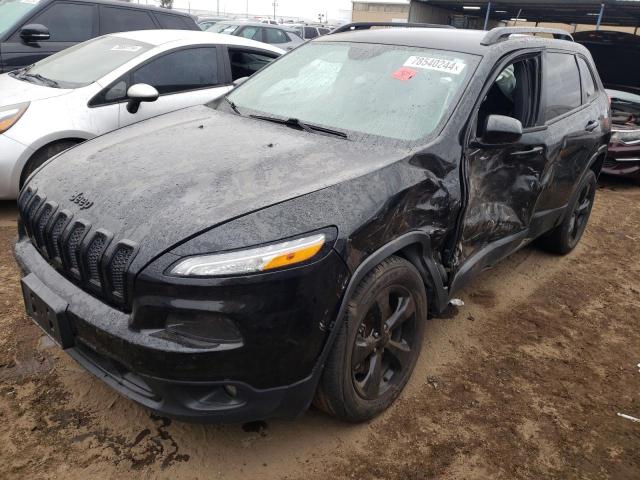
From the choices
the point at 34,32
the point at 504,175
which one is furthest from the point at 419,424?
the point at 34,32

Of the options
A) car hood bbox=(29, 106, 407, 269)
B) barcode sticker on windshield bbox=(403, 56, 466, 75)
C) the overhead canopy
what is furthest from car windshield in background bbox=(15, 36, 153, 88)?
the overhead canopy

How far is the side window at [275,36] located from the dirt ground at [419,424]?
10484mm

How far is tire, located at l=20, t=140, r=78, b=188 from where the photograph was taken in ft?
13.6

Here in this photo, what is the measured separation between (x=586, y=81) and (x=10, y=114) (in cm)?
460

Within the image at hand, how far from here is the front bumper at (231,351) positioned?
5.82 ft

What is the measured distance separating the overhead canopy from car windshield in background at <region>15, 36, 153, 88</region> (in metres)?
11.5

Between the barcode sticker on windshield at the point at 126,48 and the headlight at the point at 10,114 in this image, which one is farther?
the barcode sticker on windshield at the point at 126,48

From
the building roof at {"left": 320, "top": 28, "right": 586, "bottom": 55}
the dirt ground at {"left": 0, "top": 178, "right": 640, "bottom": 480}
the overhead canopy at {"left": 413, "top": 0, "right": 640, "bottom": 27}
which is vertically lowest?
the dirt ground at {"left": 0, "top": 178, "right": 640, "bottom": 480}

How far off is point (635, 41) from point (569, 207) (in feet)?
21.0

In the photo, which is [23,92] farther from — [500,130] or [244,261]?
[500,130]

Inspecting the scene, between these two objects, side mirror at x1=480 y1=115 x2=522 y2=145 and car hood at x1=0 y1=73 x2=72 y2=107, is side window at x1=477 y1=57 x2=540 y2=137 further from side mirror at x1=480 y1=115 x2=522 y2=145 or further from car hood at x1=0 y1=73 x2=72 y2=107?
car hood at x1=0 y1=73 x2=72 y2=107

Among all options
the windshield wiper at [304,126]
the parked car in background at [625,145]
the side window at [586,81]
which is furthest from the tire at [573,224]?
the parked car in background at [625,145]

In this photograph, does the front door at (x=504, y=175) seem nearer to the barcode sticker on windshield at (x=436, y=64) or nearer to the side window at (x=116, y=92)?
the barcode sticker on windshield at (x=436, y=64)

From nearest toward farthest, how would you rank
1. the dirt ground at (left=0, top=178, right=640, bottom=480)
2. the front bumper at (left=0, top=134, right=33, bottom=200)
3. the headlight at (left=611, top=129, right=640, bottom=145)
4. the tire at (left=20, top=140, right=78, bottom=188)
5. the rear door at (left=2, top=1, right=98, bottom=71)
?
the dirt ground at (left=0, top=178, right=640, bottom=480) < the front bumper at (left=0, top=134, right=33, bottom=200) < the tire at (left=20, top=140, right=78, bottom=188) < the rear door at (left=2, top=1, right=98, bottom=71) < the headlight at (left=611, top=129, right=640, bottom=145)
